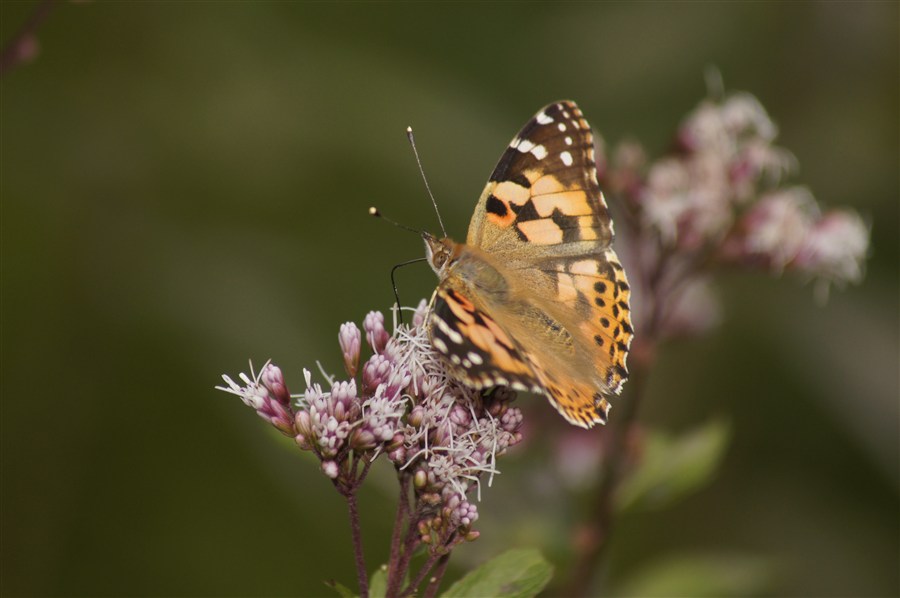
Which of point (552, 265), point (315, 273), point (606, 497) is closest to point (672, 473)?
point (606, 497)

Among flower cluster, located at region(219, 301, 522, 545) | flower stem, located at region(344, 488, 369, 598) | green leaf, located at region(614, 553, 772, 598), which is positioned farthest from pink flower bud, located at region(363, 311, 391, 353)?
green leaf, located at region(614, 553, 772, 598)

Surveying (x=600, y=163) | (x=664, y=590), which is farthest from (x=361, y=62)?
(x=664, y=590)

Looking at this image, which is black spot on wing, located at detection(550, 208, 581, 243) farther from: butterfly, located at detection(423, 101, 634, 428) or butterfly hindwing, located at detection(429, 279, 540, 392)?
butterfly hindwing, located at detection(429, 279, 540, 392)

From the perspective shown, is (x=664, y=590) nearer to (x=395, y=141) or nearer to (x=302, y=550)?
(x=302, y=550)

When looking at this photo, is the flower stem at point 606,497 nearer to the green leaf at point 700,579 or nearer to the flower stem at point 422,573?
the green leaf at point 700,579

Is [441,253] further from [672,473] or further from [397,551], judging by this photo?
[672,473]

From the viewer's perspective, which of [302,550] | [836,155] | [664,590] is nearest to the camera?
[664,590]

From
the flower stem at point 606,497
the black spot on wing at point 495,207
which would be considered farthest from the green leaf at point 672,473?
the black spot on wing at point 495,207
